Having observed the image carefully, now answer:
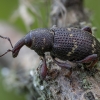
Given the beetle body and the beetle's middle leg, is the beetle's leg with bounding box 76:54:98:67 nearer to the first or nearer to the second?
the beetle body

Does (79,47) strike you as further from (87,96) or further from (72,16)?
(72,16)

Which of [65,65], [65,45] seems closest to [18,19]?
[65,45]

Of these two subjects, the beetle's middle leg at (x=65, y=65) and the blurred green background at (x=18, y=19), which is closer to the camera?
the beetle's middle leg at (x=65, y=65)

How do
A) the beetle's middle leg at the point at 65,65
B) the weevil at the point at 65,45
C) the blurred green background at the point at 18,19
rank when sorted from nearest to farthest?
the beetle's middle leg at the point at 65,65
the weevil at the point at 65,45
the blurred green background at the point at 18,19

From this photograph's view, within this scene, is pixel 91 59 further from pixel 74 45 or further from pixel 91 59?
pixel 74 45

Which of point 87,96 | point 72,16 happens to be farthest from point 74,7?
point 87,96

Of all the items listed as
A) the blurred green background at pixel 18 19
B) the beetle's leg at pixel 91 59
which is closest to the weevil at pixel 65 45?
the beetle's leg at pixel 91 59

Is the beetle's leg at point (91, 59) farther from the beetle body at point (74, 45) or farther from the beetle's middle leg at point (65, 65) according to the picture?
the beetle's middle leg at point (65, 65)

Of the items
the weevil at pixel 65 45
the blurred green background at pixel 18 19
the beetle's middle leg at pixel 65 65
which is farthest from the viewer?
the blurred green background at pixel 18 19

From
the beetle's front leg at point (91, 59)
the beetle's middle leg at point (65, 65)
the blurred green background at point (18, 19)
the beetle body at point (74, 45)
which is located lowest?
the blurred green background at point (18, 19)
